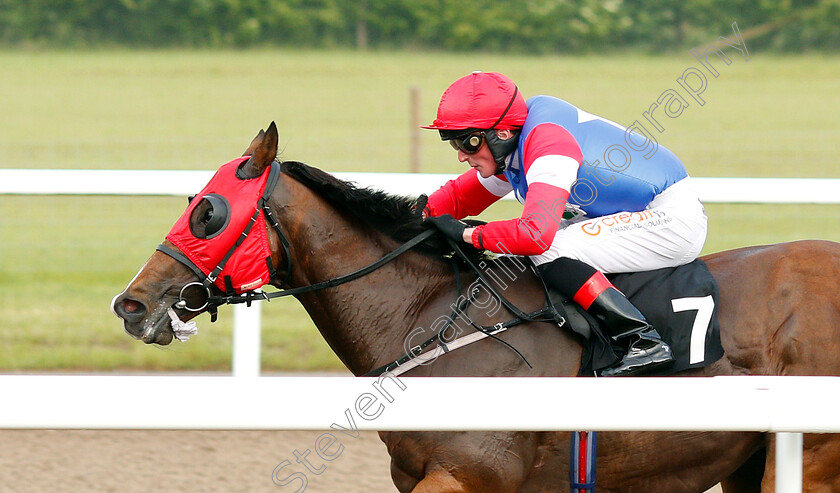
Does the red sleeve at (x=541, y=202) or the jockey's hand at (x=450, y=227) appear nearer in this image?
the red sleeve at (x=541, y=202)

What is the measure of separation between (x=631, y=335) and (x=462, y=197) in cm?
86

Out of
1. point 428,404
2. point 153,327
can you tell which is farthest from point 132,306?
point 428,404

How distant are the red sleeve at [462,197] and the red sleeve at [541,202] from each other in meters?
0.55

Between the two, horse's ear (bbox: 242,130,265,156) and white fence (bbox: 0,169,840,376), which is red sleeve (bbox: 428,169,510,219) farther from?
white fence (bbox: 0,169,840,376)

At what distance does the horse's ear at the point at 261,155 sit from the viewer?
254cm

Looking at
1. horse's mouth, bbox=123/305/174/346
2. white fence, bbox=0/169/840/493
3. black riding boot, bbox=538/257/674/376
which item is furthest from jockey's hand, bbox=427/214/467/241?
white fence, bbox=0/169/840/493

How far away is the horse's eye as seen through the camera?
2.48 metres

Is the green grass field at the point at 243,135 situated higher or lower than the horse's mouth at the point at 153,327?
lower

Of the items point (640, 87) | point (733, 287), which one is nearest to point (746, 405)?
point (733, 287)

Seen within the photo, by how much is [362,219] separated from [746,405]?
4.46ft

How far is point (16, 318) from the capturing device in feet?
20.7

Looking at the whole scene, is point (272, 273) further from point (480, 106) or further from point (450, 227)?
point (480, 106)

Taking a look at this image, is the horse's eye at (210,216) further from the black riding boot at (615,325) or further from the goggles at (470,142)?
the black riding boot at (615,325)

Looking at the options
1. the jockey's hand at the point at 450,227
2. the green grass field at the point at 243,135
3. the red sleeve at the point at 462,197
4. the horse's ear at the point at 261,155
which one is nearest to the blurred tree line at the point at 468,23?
the green grass field at the point at 243,135
